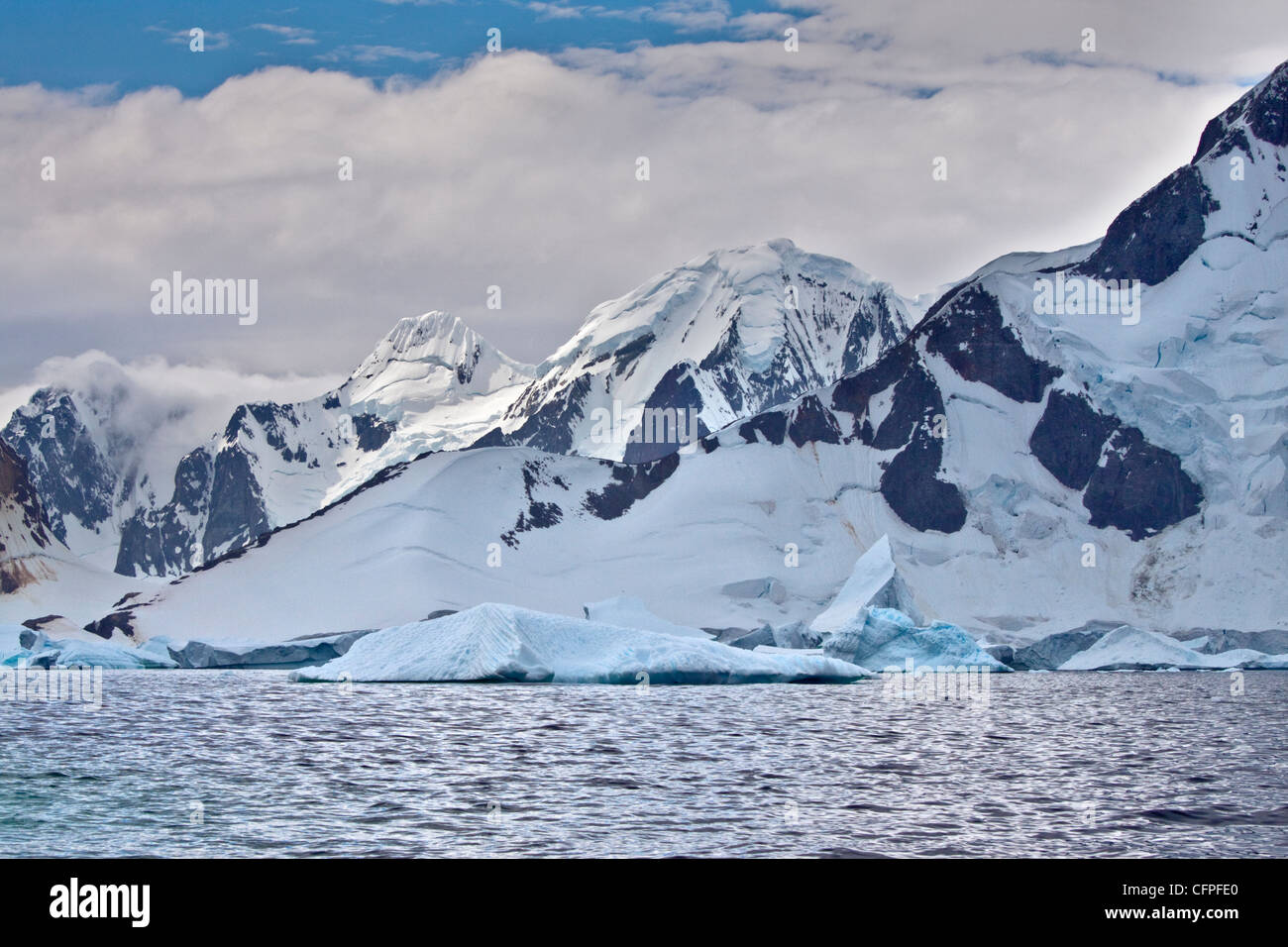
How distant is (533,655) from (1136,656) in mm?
75668

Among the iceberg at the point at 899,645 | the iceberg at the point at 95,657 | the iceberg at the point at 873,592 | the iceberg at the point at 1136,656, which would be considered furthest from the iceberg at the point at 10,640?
the iceberg at the point at 1136,656

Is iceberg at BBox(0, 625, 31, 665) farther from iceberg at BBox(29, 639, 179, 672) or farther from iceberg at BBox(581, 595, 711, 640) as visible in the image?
iceberg at BBox(581, 595, 711, 640)

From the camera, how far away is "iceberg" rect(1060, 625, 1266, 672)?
140875 mm

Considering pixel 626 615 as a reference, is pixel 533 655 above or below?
above

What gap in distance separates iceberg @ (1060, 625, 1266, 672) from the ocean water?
238 ft

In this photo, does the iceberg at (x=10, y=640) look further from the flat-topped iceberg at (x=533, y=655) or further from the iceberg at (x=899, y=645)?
the iceberg at (x=899, y=645)

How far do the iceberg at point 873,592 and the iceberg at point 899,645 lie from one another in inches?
571

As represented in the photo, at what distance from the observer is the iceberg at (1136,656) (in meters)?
141

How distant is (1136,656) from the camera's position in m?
141

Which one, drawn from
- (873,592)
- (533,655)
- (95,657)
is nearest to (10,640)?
(95,657)

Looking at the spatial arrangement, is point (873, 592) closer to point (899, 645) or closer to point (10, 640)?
point (899, 645)

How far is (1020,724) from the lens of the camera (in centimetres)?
6234
